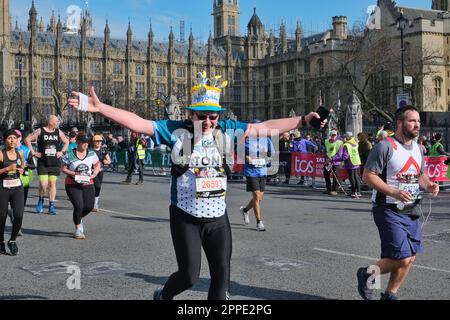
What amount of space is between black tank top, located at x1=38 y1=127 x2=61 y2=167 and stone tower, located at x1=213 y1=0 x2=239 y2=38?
120188 millimetres

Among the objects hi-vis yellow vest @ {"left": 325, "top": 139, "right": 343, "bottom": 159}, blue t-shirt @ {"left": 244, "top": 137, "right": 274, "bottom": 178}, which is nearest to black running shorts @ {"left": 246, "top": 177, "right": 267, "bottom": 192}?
blue t-shirt @ {"left": 244, "top": 137, "right": 274, "bottom": 178}

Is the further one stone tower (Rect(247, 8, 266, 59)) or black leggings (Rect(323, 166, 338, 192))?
stone tower (Rect(247, 8, 266, 59))

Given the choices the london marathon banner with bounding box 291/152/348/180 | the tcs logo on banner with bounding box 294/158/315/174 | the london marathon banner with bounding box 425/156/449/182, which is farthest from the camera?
the tcs logo on banner with bounding box 294/158/315/174

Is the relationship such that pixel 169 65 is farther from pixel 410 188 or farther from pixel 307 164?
pixel 410 188

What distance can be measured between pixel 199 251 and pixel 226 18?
130 meters

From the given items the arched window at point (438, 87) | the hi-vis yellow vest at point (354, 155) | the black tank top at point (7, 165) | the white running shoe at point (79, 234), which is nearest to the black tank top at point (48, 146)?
the white running shoe at point (79, 234)

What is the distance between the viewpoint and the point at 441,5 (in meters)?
81.9

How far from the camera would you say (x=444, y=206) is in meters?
14.2

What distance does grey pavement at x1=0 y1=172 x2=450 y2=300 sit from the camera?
635 cm

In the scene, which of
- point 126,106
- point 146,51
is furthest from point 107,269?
point 146,51

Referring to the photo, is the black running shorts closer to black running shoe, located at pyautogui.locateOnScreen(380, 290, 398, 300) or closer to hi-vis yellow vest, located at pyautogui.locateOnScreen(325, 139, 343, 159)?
black running shoe, located at pyautogui.locateOnScreen(380, 290, 398, 300)
